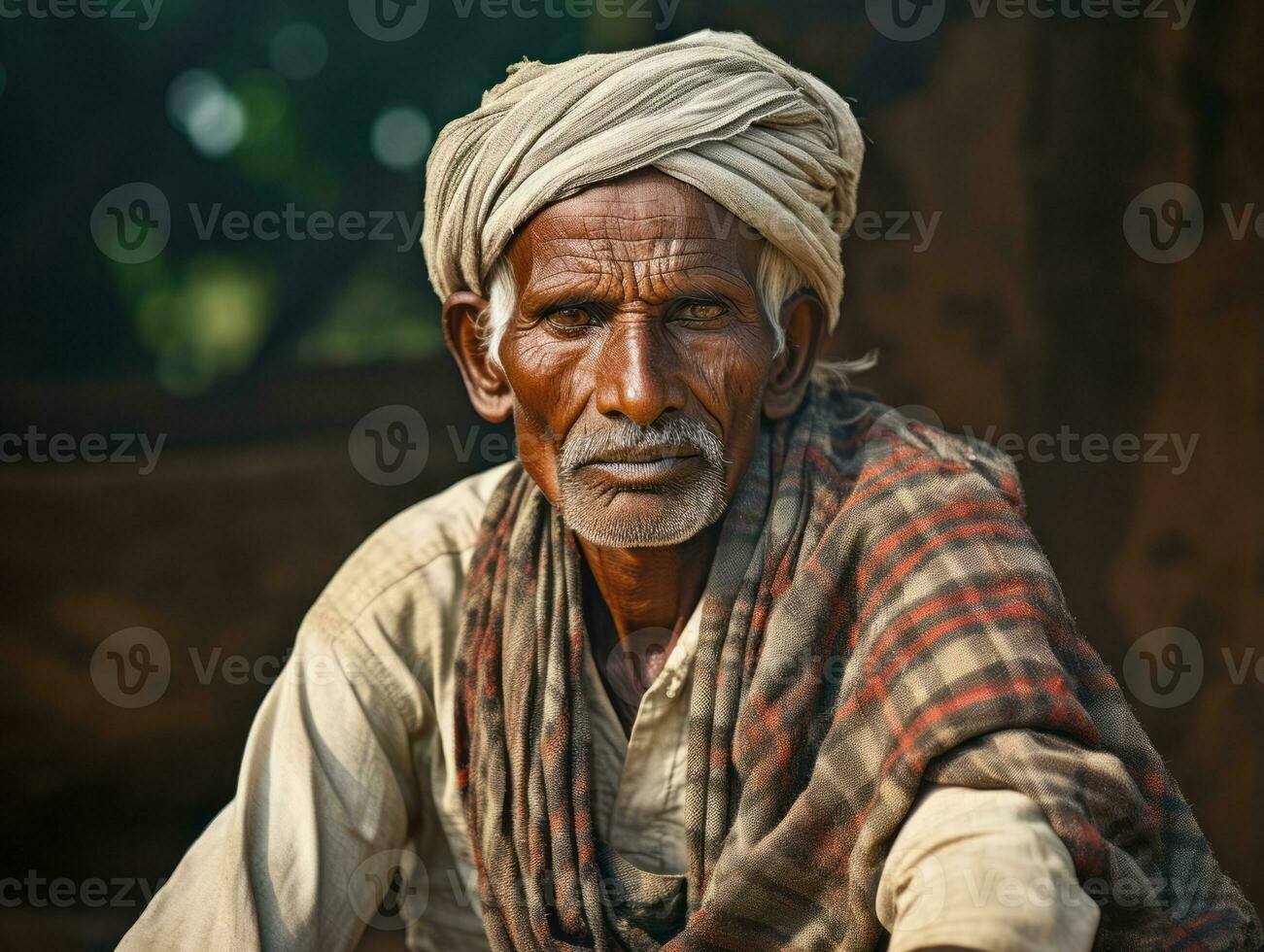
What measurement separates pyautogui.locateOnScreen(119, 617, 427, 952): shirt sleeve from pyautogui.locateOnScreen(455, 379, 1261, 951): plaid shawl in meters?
0.15

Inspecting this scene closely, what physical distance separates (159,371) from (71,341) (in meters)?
0.26

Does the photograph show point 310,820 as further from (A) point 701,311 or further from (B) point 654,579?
(A) point 701,311

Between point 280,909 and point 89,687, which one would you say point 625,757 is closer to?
point 280,909

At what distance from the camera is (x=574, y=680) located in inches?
95.0
